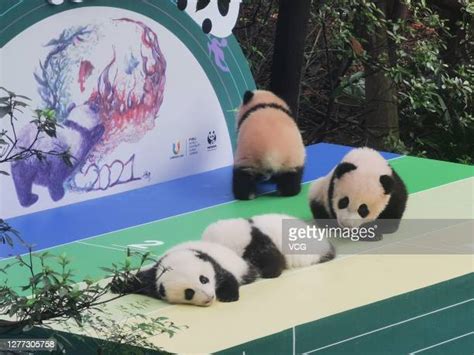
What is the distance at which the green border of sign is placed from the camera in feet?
17.9

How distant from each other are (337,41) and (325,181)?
3.48 m

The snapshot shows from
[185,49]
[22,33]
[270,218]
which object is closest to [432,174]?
[185,49]

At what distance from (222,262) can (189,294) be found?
236mm

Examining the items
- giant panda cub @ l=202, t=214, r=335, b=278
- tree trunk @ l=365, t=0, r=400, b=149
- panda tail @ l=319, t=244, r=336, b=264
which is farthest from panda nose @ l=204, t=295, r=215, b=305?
tree trunk @ l=365, t=0, r=400, b=149

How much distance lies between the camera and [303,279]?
462cm

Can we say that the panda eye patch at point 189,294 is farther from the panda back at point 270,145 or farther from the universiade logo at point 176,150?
the universiade logo at point 176,150

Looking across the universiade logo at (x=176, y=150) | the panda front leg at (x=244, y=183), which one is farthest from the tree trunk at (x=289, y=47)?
the panda front leg at (x=244, y=183)

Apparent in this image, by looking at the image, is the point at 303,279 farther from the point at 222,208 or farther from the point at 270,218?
the point at 222,208

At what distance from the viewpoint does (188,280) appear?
4113 millimetres

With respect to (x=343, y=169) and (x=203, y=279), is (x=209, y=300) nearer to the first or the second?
(x=203, y=279)

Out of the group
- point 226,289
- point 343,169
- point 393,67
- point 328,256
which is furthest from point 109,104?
point 393,67

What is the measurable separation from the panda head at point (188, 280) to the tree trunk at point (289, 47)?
299 cm

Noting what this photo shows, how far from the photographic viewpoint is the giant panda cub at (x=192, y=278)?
4109 millimetres

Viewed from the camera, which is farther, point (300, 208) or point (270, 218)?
point (300, 208)
